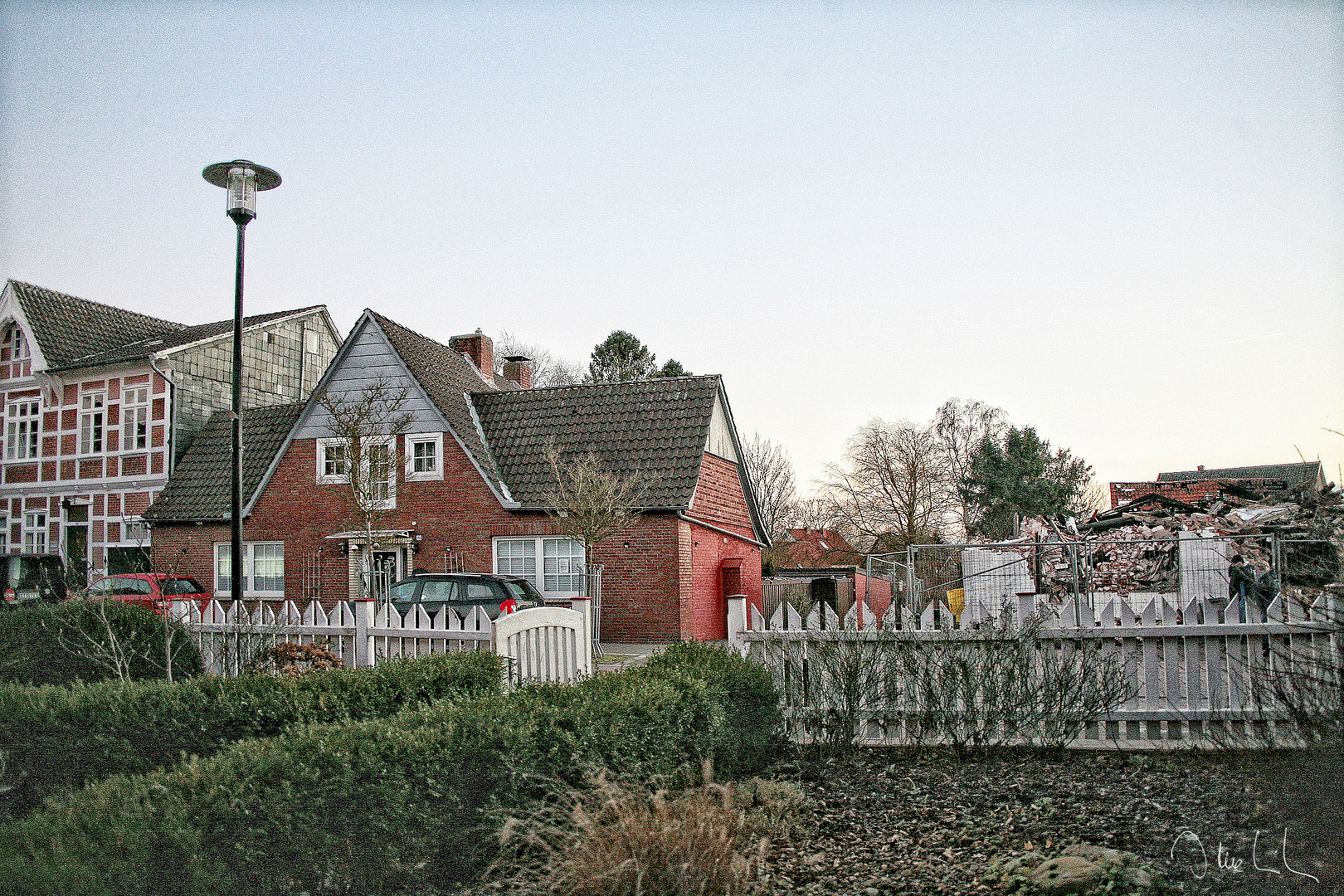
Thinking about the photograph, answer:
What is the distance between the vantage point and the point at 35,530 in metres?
26.7

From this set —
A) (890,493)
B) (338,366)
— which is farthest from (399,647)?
(890,493)

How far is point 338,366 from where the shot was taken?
24.0 metres

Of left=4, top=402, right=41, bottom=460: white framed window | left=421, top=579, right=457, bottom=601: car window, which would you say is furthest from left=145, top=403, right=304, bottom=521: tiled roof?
left=421, top=579, right=457, bottom=601: car window

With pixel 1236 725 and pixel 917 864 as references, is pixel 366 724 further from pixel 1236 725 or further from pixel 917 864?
pixel 1236 725

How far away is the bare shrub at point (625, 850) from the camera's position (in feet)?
12.7

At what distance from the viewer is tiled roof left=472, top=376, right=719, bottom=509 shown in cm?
2111

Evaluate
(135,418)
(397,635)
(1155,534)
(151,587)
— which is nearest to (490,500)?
(151,587)

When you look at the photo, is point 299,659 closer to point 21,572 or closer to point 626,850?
point 626,850

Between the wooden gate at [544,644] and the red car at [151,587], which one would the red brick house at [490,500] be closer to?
the red car at [151,587]

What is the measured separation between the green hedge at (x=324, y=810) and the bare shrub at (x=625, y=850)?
7.8 inches

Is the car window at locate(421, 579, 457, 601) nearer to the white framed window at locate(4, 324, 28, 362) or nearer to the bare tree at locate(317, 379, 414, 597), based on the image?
the bare tree at locate(317, 379, 414, 597)

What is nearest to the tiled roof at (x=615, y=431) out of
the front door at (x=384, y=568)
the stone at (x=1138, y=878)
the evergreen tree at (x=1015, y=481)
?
the front door at (x=384, y=568)

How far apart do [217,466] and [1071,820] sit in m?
26.0

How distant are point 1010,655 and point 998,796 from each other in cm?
149
